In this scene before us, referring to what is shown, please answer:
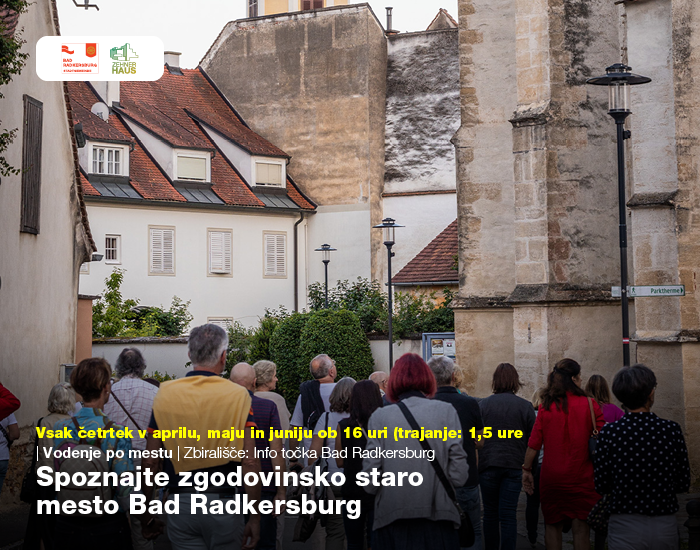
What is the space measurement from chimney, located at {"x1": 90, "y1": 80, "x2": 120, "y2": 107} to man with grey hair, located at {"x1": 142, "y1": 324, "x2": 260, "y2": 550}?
35.0 m

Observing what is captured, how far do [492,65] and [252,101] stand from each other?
79.3ft

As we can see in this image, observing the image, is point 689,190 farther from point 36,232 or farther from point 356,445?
point 36,232

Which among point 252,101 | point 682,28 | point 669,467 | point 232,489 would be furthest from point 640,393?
point 252,101

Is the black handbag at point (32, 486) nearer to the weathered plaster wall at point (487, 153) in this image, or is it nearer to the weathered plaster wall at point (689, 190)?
the weathered plaster wall at point (689, 190)

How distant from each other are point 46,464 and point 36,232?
9148mm

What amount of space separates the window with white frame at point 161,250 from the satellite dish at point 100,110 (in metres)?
4.60

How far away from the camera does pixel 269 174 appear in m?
41.0

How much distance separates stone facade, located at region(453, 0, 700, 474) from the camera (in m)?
13.6

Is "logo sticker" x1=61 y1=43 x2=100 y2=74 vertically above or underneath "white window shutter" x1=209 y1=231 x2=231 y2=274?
above

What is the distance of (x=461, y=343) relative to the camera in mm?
19797

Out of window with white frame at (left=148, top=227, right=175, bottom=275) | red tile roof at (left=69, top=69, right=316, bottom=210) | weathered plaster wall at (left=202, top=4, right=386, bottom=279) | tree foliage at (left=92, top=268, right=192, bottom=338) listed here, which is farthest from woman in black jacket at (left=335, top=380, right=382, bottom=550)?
weathered plaster wall at (left=202, top=4, right=386, bottom=279)

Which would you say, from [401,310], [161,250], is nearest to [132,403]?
[401,310]

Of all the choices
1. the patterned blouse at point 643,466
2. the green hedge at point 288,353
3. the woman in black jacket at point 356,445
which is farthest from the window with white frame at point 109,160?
the patterned blouse at point 643,466

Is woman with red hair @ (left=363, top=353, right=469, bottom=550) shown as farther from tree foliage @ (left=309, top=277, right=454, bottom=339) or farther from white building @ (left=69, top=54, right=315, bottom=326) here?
white building @ (left=69, top=54, right=315, bottom=326)
